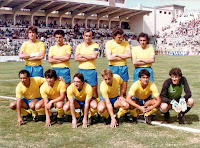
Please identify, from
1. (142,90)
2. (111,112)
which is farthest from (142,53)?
(111,112)

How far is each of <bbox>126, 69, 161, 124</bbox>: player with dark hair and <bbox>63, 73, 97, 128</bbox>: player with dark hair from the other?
725mm

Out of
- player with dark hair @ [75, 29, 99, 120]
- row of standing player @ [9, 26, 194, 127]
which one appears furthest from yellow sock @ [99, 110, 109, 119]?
player with dark hair @ [75, 29, 99, 120]

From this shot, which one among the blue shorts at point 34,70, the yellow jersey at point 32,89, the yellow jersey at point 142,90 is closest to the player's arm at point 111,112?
the yellow jersey at point 142,90

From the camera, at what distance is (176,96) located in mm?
5379

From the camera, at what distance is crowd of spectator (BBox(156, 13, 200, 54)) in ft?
145

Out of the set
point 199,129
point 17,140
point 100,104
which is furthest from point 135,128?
point 17,140

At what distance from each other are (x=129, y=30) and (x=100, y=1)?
417 inches

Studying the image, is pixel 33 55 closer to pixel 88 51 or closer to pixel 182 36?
pixel 88 51

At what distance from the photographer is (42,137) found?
4551mm

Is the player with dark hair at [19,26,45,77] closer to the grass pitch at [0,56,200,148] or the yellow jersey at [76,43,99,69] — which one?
the yellow jersey at [76,43,99,69]

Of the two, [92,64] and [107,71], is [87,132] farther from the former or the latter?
[92,64]

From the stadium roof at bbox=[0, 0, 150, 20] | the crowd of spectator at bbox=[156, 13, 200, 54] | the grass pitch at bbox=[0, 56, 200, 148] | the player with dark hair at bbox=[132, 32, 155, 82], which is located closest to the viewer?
the grass pitch at bbox=[0, 56, 200, 148]

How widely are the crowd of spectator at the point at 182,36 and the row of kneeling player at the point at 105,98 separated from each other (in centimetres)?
3813

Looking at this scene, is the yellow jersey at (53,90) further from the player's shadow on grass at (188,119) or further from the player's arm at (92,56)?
the player's shadow on grass at (188,119)
